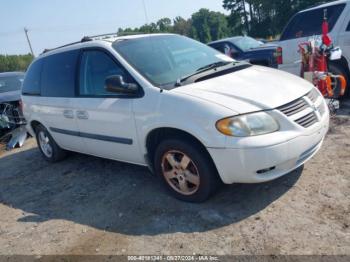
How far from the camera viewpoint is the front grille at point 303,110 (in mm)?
3256

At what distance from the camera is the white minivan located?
312cm

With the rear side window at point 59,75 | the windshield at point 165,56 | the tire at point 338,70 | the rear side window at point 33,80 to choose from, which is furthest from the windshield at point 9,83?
the tire at point 338,70

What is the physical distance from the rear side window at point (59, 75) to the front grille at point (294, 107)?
2.77 metres

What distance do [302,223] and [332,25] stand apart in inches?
186

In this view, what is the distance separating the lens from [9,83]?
10.0 m

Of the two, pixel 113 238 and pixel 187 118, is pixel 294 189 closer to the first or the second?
pixel 187 118

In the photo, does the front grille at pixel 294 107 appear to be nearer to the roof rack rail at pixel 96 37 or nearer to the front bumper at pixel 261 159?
the front bumper at pixel 261 159

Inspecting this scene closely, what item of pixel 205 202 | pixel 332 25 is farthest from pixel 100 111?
pixel 332 25

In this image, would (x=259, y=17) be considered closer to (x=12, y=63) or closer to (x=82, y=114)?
(x=12, y=63)

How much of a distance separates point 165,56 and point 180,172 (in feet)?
4.74

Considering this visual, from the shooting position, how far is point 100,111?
417 centimetres

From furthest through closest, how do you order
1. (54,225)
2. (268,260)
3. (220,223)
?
1. (54,225)
2. (220,223)
3. (268,260)

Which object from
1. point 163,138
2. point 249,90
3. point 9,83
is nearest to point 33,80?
point 163,138

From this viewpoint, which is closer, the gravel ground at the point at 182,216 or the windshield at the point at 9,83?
the gravel ground at the point at 182,216
